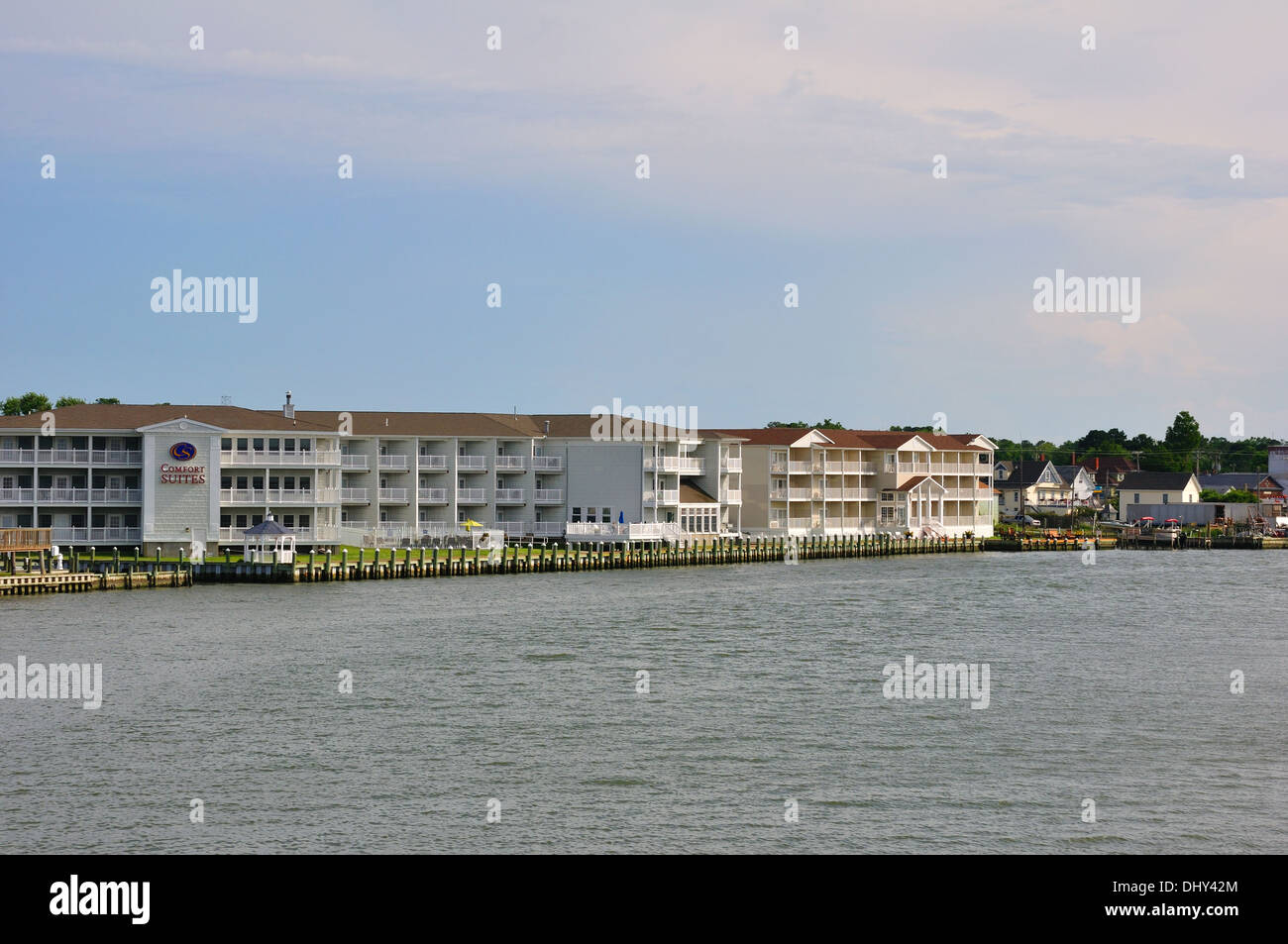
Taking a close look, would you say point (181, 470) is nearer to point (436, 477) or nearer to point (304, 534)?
point (304, 534)

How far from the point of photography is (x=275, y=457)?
2606 inches

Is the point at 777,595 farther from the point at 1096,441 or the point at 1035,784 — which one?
the point at 1096,441

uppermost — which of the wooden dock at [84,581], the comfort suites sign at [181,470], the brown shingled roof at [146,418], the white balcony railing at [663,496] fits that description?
the brown shingled roof at [146,418]

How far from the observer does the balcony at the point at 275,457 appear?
65.0m

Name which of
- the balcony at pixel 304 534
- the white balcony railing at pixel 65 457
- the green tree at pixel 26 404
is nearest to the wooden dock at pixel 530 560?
the balcony at pixel 304 534

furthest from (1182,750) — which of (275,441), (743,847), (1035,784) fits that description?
(275,441)

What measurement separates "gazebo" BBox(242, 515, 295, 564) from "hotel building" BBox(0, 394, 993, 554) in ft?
10.7

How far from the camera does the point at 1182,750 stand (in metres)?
24.2

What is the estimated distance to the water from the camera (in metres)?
18.7

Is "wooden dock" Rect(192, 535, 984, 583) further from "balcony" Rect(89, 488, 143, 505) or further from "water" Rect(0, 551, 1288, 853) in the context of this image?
"water" Rect(0, 551, 1288, 853)

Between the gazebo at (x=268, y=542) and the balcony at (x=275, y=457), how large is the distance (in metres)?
4.37

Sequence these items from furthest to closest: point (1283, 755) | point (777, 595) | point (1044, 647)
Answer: point (777, 595), point (1044, 647), point (1283, 755)

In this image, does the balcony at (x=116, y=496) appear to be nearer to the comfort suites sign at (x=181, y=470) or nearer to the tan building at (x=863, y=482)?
the comfort suites sign at (x=181, y=470)
